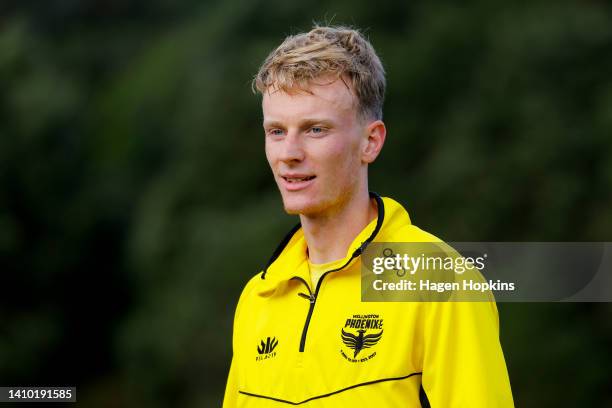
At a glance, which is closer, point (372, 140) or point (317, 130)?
point (317, 130)

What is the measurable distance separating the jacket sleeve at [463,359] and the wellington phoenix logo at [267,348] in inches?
22.0

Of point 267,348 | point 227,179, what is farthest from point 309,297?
point 227,179

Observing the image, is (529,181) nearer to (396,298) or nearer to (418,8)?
(418,8)

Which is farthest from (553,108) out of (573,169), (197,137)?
(197,137)

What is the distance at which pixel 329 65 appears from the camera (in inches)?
136

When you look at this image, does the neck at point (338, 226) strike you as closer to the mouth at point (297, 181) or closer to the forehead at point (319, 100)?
the mouth at point (297, 181)

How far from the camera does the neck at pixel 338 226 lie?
3.57 meters

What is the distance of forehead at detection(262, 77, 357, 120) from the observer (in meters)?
3.44

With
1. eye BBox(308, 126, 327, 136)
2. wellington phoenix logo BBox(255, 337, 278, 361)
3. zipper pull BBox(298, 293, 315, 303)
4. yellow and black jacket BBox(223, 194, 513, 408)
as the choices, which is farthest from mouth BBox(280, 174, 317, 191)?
wellington phoenix logo BBox(255, 337, 278, 361)

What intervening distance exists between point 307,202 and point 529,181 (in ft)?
40.0

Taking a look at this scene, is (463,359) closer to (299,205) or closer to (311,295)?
(311,295)

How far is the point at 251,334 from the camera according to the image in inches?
145

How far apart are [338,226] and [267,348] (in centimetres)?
46

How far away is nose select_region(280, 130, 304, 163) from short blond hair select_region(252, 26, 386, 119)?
148 millimetres
